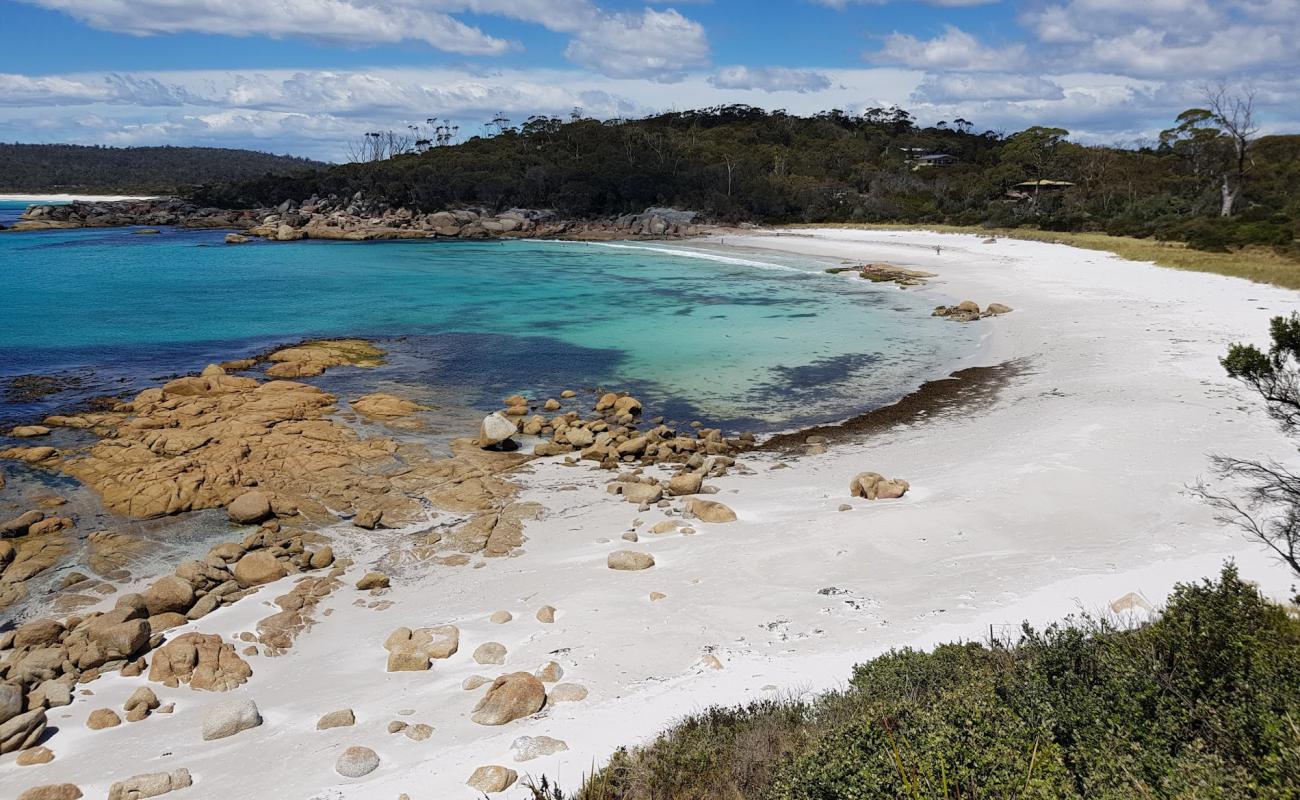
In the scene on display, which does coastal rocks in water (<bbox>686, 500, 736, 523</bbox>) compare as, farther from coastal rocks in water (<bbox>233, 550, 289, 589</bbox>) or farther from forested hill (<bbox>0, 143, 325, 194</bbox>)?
forested hill (<bbox>0, 143, 325, 194</bbox>)

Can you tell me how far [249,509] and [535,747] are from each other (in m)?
8.05

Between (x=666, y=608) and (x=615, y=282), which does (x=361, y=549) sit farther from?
(x=615, y=282)

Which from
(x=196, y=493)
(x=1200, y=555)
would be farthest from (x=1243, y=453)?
(x=196, y=493)

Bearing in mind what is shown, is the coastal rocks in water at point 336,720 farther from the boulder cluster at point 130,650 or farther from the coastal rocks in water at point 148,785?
the boulder cluster at point 130,650

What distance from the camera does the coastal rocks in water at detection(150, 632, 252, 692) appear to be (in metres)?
7.78

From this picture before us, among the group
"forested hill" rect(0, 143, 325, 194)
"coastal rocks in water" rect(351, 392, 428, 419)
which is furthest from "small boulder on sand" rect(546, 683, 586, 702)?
"forested hill" rect(0, 143, 325, 194)

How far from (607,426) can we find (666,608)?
8052mm

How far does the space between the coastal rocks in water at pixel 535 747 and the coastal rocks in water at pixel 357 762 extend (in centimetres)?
114

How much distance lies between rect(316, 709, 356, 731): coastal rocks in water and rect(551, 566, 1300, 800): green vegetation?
253 cm

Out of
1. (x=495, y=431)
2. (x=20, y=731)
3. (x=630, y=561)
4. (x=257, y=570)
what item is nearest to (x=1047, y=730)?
(x=630, y=561)

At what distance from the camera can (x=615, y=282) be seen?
4141cm

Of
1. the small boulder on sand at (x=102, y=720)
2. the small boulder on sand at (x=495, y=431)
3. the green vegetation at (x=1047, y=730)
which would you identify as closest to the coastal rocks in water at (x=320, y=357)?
the small boulder on sand at (x=495, y=431)

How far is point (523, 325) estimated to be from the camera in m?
29.7

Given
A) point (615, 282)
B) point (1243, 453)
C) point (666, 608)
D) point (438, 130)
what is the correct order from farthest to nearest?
point (438, 130), point (615, 282), point (1243, 453), point (666, 608)
